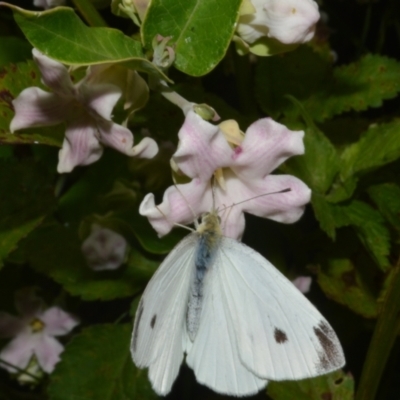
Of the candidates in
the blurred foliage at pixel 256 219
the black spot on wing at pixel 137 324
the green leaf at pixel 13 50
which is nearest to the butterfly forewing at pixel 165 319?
the black spot on wing at pixel 137 324

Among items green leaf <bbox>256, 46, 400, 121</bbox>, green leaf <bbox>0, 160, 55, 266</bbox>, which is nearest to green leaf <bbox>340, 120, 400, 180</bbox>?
green leaf <bbox>256, 46, 400, 121</bbox>

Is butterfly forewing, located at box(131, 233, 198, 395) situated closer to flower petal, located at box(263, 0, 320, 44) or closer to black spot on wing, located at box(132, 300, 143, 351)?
black spot on wing, located at box(132, 300, 143, 351)

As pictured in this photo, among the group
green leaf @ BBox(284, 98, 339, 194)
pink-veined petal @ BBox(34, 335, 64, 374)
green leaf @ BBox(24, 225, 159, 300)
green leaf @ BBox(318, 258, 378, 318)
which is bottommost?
pink-veined petal @ BBox(34, 335, 64, 374)

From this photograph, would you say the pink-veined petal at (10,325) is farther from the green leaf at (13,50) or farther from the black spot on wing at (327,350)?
the black spot on wing at (327,350)

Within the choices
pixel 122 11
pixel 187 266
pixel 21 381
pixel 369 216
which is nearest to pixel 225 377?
pixel 187 266

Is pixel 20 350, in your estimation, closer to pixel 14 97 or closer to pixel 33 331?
pixel 33 331

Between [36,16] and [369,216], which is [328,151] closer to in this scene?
[369,216]
